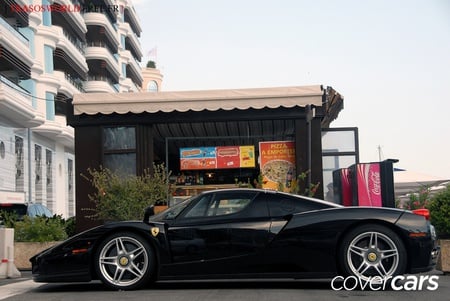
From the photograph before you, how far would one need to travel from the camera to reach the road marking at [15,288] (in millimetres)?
6973

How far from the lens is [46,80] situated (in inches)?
1816

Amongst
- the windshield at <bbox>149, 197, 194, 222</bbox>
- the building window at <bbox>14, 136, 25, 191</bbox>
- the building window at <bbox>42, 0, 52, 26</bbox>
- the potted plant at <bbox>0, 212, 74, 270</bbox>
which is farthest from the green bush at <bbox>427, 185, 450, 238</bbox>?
the building window at <bbox>42, 0, 52, 26</bbox>

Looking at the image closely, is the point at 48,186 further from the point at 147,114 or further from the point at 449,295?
the point at 449,295

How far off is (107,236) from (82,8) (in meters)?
53.4

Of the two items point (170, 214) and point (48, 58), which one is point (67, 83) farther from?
point (170, 214)

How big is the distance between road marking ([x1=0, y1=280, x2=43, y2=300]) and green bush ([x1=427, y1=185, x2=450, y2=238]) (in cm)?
561

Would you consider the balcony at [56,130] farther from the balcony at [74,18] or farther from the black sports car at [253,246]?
the black sports car at [253,246]

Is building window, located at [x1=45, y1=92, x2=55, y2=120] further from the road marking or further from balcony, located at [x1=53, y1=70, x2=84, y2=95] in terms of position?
the road marking

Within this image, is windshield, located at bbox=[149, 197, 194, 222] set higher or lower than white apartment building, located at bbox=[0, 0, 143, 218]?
lower

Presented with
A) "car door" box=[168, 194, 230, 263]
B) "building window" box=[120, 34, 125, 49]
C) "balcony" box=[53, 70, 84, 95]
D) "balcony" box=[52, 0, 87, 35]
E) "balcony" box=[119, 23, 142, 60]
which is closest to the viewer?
"car door" box=[168, 194, 230, 263]

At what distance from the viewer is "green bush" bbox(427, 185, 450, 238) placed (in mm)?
9398

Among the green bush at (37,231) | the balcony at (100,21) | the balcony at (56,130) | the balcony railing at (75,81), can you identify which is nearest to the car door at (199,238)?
the green bush at (37,231)

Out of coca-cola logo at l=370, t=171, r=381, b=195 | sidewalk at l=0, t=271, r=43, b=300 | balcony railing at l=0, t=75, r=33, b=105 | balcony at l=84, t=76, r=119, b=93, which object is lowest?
sidewalk at l=0, t=271, r=43, b=300

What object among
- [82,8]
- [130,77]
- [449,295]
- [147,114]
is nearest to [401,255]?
[449,295]
